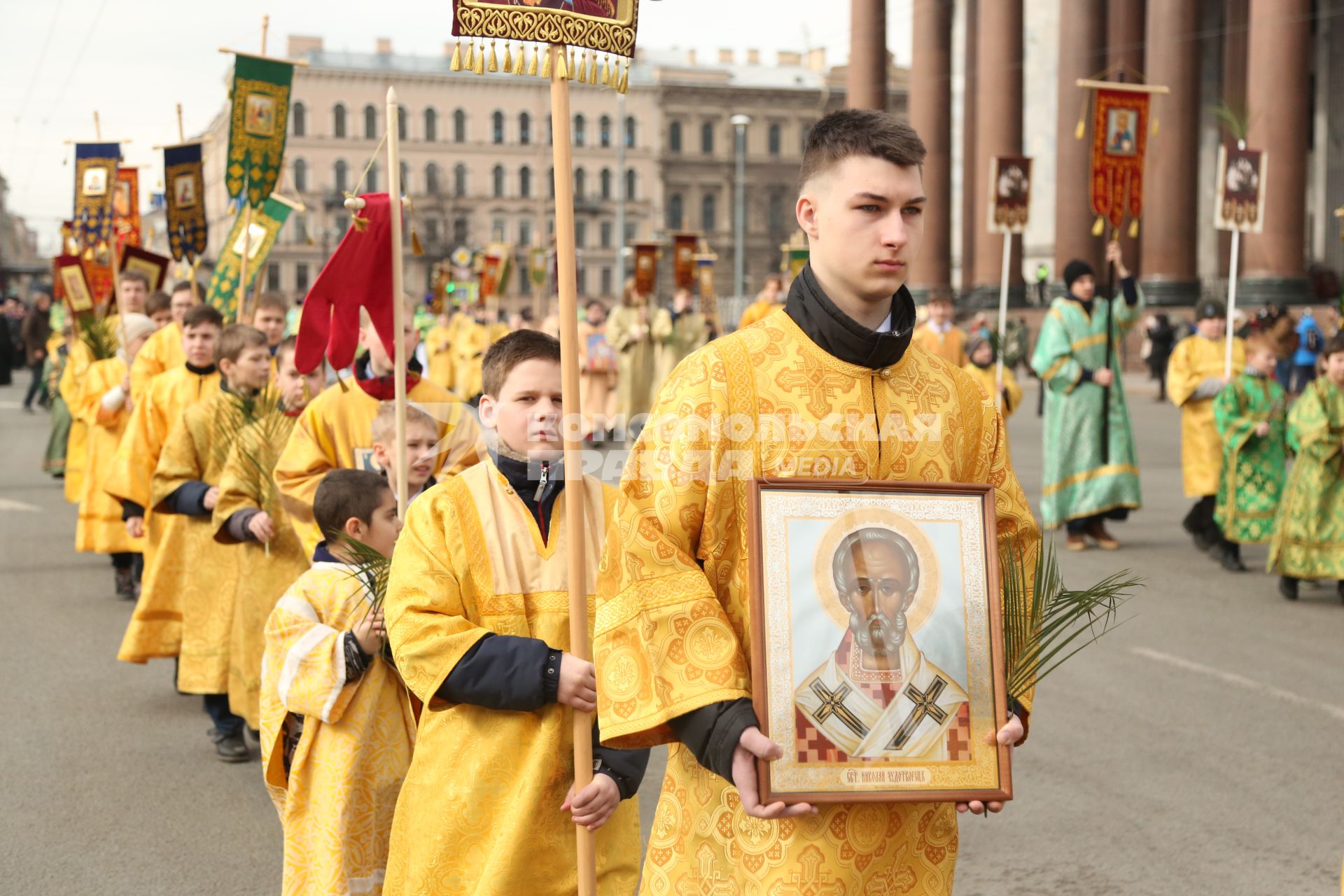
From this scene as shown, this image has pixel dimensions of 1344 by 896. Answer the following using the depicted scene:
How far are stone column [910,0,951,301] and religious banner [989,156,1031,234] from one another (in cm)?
2208

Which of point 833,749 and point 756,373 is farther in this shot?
point 756,373

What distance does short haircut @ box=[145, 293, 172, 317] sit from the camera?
37.7ft

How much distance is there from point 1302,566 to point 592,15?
8433 millimetres

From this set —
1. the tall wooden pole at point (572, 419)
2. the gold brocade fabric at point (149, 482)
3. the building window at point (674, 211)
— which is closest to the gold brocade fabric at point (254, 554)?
the gold brocade fabric at point (149, 482)

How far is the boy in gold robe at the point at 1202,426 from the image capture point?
1225 cm

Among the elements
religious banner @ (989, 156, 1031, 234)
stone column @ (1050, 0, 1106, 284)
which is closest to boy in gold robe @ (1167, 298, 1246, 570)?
religious banner @ (989, 156, 1031, 234)

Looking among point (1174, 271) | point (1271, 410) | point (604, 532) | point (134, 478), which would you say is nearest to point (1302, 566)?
point (1271, 410)

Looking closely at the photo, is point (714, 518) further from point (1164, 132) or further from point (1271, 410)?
point (1164, 132)

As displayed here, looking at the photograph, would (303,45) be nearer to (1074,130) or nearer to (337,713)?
(1074,130)

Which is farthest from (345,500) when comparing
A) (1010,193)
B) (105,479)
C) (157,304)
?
(1010,193)

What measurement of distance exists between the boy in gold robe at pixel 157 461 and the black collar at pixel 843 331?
17.2ft

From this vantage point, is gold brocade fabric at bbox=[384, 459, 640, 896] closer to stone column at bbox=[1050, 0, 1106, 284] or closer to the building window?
stone column at bbox=[1050, 0, 1106, 284]

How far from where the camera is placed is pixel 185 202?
13.4m

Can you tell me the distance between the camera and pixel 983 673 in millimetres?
2617
